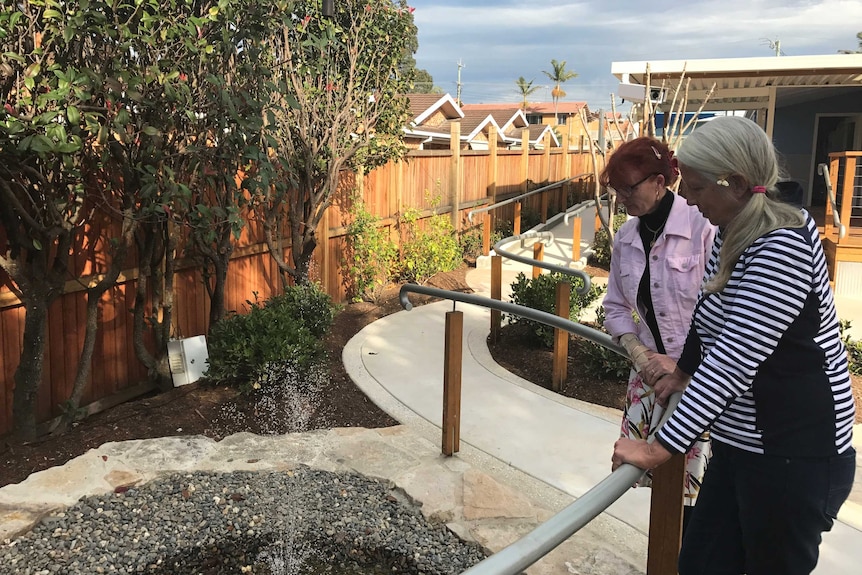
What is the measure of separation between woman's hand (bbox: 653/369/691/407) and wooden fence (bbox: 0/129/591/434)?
12.0 feet

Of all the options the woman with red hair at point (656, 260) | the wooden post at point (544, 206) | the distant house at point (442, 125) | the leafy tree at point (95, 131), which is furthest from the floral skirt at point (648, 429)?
the distant house at point (442, 125)

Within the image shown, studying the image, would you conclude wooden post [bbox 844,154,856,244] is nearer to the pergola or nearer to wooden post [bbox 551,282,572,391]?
the pergola

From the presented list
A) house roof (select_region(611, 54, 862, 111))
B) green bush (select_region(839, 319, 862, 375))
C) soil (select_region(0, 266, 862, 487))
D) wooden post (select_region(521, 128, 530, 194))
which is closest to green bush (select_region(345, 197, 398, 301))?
soil (select_region(0, 266, 862, 487))

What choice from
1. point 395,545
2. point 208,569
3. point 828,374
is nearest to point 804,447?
point 828,374

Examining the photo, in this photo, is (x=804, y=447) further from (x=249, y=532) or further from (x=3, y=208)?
(x=3, y=208)

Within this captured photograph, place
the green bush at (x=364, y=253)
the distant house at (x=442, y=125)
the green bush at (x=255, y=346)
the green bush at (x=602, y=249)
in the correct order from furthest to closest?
the distant house at (x=442, y=125), the green bush at (x=602, y=249), the green bush at (x=364, y=253), the green bush at (x=255, y=346)

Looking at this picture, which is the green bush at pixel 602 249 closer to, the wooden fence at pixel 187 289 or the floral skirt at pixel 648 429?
the wooden fence at pixel 187 289

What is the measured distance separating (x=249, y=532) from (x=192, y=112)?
2499mm

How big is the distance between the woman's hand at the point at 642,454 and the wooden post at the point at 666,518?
0.27m

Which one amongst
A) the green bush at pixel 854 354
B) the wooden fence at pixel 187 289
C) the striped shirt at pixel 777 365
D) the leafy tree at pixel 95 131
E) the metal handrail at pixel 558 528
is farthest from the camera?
the green bush at pixel 854 354

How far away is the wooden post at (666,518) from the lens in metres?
1.93

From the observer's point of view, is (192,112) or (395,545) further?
(192,112)

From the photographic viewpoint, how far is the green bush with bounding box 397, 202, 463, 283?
9.18m

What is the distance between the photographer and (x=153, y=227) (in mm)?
4691
